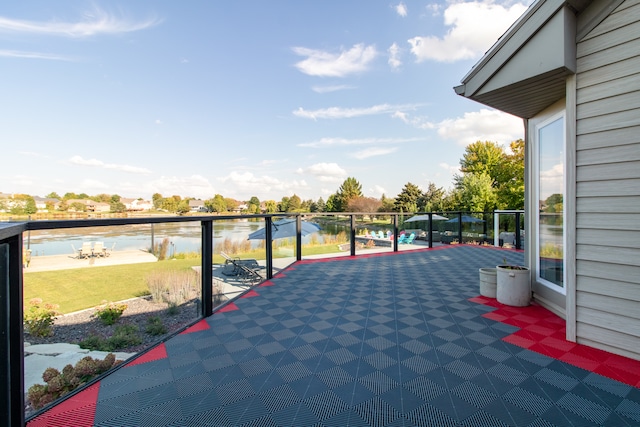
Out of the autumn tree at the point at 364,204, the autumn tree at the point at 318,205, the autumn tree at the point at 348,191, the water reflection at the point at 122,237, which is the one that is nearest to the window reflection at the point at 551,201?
the water reflection at the point at 122,237

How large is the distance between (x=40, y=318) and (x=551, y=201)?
6095mm

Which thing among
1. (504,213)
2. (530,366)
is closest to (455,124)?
(504,213)

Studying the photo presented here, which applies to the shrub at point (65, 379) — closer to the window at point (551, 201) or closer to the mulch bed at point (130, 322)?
the mulch bed at point (130, 322)

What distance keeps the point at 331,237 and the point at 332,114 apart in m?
19.1

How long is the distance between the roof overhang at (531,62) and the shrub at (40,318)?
17.1 ft

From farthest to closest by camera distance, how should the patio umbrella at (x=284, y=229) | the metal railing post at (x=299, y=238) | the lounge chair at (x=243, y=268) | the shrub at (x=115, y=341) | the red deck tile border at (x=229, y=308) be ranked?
the metal railing post at (x=299, y=238)
the patio umbrella at (x=284, y=229)
the lounge chair at (x=243, y=268)
the red deck tile border at (x=229, y=308)
the shrub at (x=115, y=341)

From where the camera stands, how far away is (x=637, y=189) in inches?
95.2

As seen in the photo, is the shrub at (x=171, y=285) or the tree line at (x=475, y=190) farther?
the tree line at (x=475, y=190)

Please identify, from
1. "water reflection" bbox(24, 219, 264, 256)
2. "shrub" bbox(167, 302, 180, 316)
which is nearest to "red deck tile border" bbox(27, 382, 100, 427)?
"water reflection" bbox(24, 219, 264, 256)

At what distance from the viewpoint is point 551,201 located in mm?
3867

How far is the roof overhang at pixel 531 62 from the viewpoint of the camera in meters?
2.66

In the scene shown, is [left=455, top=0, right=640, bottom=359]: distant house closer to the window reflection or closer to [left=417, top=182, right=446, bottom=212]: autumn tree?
the window reflection

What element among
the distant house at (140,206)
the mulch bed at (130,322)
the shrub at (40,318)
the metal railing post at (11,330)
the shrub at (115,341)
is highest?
the distant house at (140,206)

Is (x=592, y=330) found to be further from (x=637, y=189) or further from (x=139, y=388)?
(x=139, y=388)
